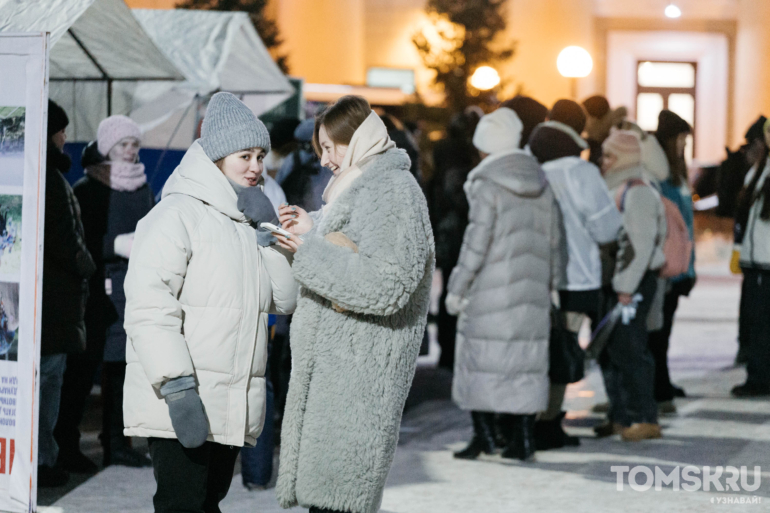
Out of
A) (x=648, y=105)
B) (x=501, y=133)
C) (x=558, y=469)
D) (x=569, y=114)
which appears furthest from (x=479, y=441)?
(x=648, y=105)

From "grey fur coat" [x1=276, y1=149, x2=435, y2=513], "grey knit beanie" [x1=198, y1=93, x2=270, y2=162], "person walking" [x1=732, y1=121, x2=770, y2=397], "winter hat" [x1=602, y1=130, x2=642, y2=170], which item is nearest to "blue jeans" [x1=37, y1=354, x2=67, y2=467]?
"grey knit beanie" [x1=198, y1=93, x2=270, y2=162]

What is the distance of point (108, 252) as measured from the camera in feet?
19.6

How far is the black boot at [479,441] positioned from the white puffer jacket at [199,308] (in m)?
2.90

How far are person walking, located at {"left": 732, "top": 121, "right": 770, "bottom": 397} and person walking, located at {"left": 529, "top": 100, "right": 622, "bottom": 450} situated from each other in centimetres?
218

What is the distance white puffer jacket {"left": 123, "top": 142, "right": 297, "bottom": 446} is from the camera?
3396 millimetres

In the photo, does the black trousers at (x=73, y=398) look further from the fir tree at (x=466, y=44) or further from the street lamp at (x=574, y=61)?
the fir tree at (x=466, y=44)

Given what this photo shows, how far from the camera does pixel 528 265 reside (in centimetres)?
612

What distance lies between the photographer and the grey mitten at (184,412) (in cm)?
334

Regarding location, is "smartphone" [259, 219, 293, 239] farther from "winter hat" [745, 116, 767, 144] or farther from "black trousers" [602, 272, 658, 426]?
"winter hat" [745, 116, 767, 144]

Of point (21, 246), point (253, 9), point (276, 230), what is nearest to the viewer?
point (276, 230)

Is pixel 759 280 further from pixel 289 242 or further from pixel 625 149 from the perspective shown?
pixel 289 242

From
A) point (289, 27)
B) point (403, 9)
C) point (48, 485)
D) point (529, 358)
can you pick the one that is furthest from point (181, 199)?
point (403, 9)

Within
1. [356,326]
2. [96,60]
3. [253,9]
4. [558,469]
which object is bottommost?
[558,469]

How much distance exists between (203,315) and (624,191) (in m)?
4.10
